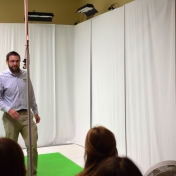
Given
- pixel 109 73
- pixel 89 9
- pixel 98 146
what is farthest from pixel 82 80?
pixel 98 146

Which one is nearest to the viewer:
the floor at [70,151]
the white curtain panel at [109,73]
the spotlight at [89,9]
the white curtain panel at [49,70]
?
the white curtain panel at [109,73]

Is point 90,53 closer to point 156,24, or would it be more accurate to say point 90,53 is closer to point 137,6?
point 137,6

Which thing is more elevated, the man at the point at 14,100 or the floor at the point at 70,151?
the man at the point at 14,100

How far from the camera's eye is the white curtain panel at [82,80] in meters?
5.21

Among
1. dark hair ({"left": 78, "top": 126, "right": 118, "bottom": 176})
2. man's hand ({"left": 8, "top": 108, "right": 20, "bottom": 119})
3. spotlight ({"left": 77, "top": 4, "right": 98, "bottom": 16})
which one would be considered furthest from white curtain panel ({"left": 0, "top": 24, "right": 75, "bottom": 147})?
dark hair ({"left": 78, "top": 126, "right": 118, "bottom": 176})

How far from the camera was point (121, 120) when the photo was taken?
4223 mm

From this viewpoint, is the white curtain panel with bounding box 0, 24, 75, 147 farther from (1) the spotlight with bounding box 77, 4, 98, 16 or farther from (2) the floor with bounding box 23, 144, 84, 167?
(1) the spotlight with bounding box 77, 4, 98, 16

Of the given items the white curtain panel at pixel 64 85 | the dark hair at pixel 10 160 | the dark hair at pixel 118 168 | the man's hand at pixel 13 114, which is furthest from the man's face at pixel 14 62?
the dark hair at pixel 118 168

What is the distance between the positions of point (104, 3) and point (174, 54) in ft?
7.52

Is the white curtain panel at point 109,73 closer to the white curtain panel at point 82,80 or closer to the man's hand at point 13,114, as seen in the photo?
the white curtain panel at point 82,80

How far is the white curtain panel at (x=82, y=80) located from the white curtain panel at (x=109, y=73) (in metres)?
0.23

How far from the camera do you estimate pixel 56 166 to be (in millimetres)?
4227

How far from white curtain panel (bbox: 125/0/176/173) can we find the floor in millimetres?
959

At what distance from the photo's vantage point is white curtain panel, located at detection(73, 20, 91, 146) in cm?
521
